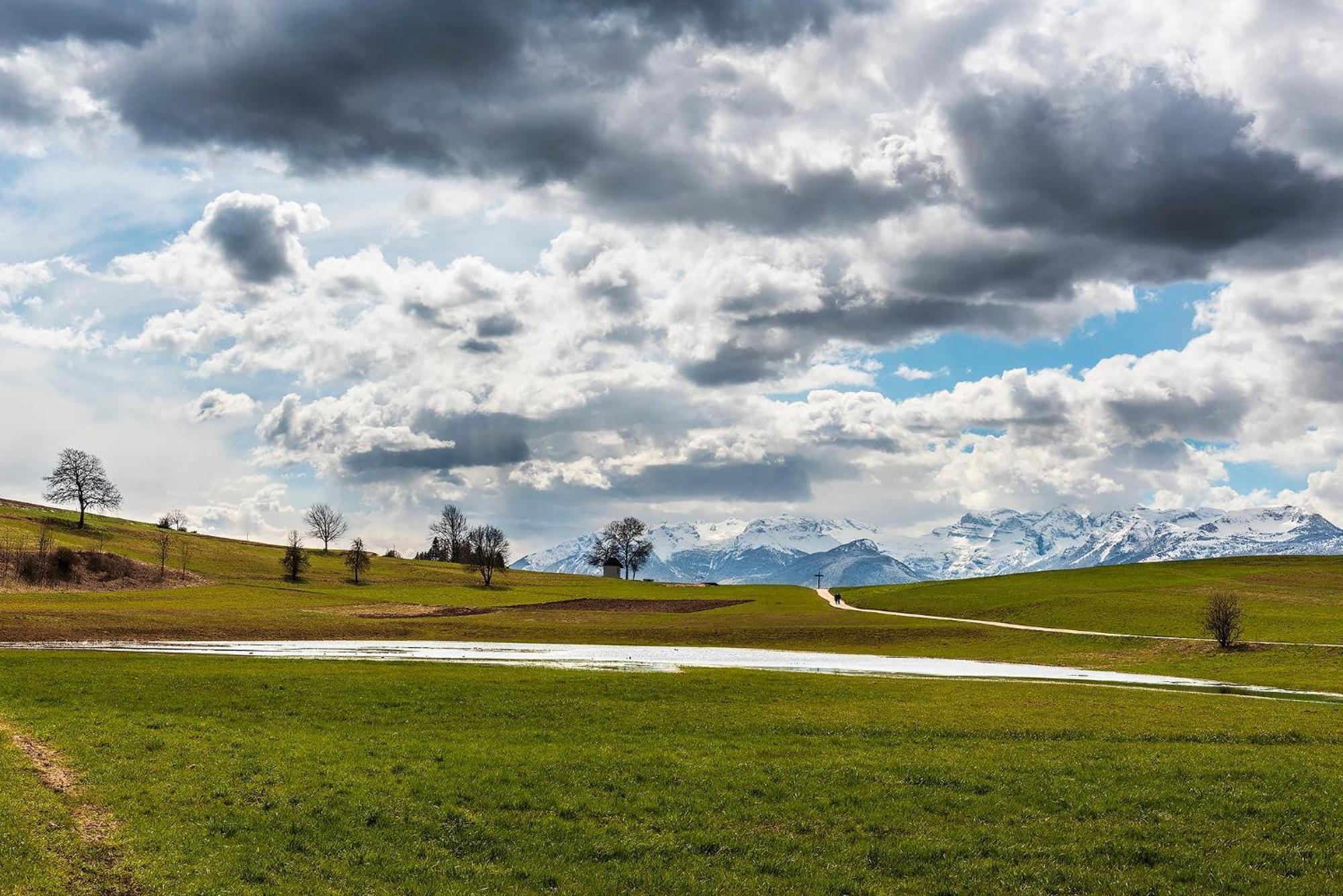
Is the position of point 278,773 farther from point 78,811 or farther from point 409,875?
point 409,875

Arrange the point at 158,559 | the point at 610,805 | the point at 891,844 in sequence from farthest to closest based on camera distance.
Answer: the point at 158,559 < the point at 610,805 < the point at 891,844

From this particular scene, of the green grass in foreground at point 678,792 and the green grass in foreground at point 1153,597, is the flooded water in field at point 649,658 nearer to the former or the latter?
the green grass in foreground at point 678,792

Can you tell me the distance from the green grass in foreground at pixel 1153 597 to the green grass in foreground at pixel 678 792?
187 feet

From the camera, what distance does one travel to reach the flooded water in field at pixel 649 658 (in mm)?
52750

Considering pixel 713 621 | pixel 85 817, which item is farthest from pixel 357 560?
pixel 85 817

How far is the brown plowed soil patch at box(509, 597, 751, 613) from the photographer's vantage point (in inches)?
4788

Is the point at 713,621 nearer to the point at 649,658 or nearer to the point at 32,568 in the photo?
the point at 649,658

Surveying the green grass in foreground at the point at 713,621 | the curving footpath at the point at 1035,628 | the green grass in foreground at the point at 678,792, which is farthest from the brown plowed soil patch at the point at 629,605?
the green grass in foreground at the point at 678,792

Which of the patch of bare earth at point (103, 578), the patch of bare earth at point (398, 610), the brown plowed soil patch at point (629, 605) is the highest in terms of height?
the patch of bare earth at point (103, 578)

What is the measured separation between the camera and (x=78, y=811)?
66.7 ft

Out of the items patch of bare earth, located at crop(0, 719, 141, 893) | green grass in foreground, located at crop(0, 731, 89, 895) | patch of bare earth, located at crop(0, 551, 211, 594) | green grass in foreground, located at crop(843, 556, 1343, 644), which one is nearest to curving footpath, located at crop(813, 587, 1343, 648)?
green grass in foreground, located at crop(843, 556, 1343, 644)

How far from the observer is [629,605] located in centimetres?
13312

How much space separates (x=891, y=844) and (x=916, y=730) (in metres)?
11.8

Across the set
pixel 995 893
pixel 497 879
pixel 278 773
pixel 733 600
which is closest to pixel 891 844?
pixel 995 893
